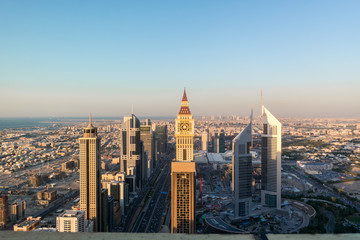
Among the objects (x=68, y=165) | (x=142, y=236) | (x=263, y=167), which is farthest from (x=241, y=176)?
(x=68, y=165)

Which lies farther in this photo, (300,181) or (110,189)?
(300,181)

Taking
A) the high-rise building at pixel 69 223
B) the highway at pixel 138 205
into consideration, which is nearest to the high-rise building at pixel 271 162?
the highway at pixel 138 205

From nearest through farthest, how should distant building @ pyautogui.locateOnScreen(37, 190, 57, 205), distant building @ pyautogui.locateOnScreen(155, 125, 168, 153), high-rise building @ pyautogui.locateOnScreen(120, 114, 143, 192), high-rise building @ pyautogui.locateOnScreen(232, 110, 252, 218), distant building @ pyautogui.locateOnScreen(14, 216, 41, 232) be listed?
distant building @ pyautogui.locateOnScreen(14, 216, 41, 232) → high-rise building @ pyautogui.locateOnScreen(232, 110, 252, 218) → distant building @ pyautogui.locateOnScreen(37, 190, 57, 205) → high-rise building @ pyautogui.locateOnScreen(120, 114, 143, 192) → distant building @ pyautogui.locateOnScreen(155, 125, 168, 153)

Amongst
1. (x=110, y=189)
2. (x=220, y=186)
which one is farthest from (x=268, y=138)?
(x=110, y=189)

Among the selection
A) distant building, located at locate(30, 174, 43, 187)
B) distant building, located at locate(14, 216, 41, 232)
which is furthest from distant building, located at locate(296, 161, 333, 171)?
distant building, located at locate(30, 174, 43, 187)

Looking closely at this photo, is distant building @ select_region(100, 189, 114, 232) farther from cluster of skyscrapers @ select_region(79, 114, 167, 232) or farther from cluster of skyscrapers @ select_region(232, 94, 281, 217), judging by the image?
cluster of skyscrapers @ select_region(232, 94, 281, 217)

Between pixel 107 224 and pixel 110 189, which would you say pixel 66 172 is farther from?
pixel 107 224
